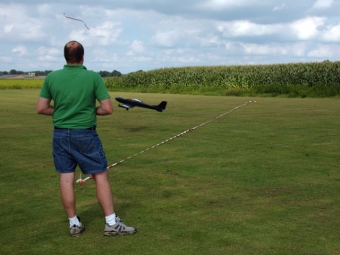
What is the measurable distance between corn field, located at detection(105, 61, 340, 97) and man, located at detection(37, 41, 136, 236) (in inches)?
1343

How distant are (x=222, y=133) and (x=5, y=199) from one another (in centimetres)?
805

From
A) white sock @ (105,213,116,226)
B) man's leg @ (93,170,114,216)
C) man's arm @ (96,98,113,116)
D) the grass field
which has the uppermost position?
man's arm @ (96,98,113,116)

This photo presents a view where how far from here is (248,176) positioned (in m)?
8.16

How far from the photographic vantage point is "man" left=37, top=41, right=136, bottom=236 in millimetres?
5098

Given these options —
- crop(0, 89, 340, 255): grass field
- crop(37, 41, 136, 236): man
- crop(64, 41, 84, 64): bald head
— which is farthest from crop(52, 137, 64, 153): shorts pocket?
crop(0, 89, 340, 255): grass field

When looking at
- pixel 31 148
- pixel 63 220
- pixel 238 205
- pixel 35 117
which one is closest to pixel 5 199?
pixel 63 220

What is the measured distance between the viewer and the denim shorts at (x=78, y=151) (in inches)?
204

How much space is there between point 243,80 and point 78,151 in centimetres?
4294

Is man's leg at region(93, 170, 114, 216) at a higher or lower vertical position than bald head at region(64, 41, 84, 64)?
lower

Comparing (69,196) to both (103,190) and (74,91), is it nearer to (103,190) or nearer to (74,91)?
(103,190)

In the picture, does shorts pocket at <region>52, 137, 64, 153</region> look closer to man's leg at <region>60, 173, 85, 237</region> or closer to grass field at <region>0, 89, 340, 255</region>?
man's leg at <region>60, 173, 85, 237</region>

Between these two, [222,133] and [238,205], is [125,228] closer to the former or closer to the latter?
[238,205]

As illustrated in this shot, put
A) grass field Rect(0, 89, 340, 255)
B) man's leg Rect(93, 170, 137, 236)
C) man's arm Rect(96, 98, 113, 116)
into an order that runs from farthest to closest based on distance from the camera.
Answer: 1. man's leg Rect(93, 170, 137, 236)
2. man's arm Rect(96, 98, 113, 116)
3. grass field Rect(0, 89, 340, 255)

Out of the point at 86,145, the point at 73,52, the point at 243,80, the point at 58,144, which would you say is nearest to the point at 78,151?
the point at 86,145
